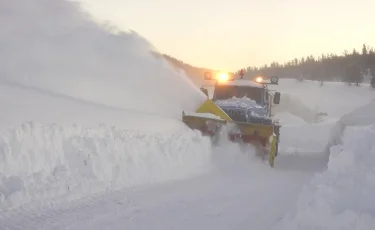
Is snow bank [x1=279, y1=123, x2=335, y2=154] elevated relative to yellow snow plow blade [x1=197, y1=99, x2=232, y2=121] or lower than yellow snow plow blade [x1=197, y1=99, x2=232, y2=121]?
lower

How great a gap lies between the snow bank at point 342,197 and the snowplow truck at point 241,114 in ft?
18.4

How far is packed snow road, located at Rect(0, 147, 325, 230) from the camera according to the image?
18.3 feet

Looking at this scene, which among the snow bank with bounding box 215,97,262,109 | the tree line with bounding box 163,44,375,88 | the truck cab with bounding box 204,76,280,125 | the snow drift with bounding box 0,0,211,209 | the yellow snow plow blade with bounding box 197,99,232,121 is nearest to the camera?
the snow drift with bounding box 0,0,211,209

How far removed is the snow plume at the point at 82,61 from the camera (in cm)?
1266

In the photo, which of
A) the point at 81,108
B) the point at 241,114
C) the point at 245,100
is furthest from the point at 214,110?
the point at 81,108

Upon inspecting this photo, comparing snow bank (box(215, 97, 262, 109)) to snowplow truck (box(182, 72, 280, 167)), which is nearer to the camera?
snowplow truck (box(182, 72, 280, 167))

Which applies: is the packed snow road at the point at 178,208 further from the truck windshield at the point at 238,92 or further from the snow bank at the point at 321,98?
the snow bank at the point at 321,98

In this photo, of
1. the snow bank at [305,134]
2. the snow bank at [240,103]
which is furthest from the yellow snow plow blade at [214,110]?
the snow bank at [305,134]

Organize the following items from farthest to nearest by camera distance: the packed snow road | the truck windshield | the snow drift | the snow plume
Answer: the truck windshield → the snow plume → the snow drift → the packed snow road

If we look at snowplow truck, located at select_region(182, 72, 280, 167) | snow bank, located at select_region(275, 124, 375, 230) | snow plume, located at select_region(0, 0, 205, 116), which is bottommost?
snow bank, located at select_region(275, 124, 375, 230)

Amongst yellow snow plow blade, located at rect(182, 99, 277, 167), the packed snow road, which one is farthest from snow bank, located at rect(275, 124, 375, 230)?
yellow snow plow blade, located at rect(182, 99, 277, 167)

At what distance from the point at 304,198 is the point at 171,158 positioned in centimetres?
446

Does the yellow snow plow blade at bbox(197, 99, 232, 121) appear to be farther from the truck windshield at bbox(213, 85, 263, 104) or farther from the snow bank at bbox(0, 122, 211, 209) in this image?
the snow bank at bbox(0, 122, 211, 209)

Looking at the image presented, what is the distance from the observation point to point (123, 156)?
28.3 ft
